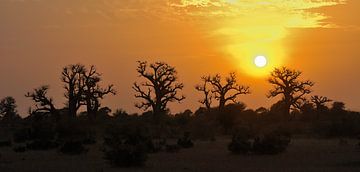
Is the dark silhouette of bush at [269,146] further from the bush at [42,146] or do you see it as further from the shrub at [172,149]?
the bush at [42,146]

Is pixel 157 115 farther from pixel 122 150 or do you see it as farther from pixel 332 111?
pixel 122 150

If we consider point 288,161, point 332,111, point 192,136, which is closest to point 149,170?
point 288,161

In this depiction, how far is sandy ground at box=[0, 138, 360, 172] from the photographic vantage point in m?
23.0

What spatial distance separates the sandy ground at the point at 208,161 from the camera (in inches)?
905

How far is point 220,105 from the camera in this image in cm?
7212

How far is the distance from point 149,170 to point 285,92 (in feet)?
175

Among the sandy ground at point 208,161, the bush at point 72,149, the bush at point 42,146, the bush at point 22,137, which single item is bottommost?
the sandy ground at point 208,161

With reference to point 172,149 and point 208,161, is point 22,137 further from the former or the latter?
point 208,161

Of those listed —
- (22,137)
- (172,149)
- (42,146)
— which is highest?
(22,137)

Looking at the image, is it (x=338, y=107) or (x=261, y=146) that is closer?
(x=261, y=146)

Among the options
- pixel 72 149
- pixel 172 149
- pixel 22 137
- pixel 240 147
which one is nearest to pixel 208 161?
pixel 240 147

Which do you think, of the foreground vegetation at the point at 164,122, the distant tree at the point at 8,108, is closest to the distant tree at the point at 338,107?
the foreground vegetation at the point at 164,122

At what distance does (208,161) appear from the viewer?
26.3m

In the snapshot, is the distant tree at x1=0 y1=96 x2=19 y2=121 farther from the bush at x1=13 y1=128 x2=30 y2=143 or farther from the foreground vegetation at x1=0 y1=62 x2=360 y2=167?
the bush at x1=13 y1=128 x2=30 y2=143
